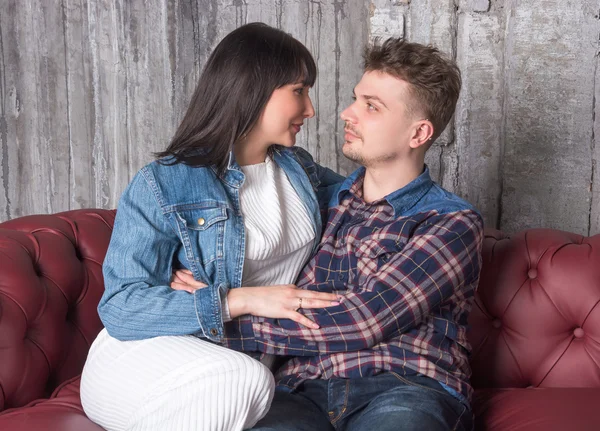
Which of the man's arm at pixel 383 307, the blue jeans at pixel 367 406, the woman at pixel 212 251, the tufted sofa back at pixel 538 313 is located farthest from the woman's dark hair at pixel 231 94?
the tufted sofa back at pixel 538 313

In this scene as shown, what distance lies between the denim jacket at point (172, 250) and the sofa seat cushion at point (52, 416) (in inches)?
9.9

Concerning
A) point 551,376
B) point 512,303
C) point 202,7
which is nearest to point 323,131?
point 202,7

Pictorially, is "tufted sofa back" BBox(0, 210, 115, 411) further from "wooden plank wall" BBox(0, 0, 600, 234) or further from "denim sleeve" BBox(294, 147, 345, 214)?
"wooden plank wall" BBox(0, 0, 600, 234)

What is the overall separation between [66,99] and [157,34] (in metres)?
0.57

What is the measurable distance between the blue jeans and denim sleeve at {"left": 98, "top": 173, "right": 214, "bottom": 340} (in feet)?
1.04

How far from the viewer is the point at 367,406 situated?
1.87 meters

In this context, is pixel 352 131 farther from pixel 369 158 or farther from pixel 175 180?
pixel 175 180

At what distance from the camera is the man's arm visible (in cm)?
186

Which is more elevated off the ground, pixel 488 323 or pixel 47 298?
pixel 47 298

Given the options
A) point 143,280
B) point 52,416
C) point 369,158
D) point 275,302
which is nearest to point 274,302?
point 275,302

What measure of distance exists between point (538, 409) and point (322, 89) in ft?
5.35

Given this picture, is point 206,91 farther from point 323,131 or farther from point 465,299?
point 323,131

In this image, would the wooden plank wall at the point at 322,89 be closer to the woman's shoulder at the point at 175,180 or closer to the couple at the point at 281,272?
the couple at the point at 281,272

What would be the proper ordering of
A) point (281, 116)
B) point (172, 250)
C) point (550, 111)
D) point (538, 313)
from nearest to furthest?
point (172, 250), point (281, 116), point (538, 313), point (550, 111)
